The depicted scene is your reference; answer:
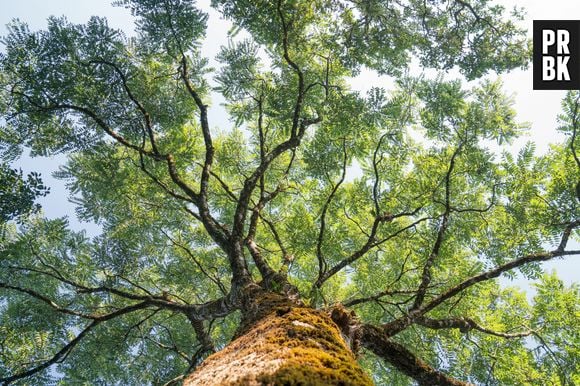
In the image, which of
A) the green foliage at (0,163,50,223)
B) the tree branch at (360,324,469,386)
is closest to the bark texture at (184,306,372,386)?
the tree branch at (360,324,469,386)

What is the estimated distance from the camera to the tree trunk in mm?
1588

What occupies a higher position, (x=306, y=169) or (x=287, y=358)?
(x=306, y=169)

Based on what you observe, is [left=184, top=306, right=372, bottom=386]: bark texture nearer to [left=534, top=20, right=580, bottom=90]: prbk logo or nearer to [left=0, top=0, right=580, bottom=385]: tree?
[left=0, top=0, right=580, bottom=385]: tree

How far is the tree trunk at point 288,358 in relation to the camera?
159cm

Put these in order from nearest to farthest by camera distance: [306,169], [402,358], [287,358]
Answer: [287,358], [402,358], [306,169]

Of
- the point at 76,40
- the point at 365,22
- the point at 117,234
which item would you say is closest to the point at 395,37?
the point at 365,22

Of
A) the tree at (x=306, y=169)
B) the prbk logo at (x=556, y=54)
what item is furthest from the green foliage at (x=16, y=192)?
the prbk logo at (x=556, y=54)

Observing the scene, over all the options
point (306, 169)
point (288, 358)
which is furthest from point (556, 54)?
point (288, 358)

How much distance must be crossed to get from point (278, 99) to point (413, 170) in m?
2.69

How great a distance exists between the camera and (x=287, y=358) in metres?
1.76

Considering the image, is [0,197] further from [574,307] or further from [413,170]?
[574,307]

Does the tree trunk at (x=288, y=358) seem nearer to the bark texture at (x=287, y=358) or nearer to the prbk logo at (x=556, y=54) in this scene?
the bark texture at (x=287, y=358)

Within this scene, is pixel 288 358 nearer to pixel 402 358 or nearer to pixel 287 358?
pixel 287 358

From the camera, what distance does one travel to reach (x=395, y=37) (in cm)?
661
